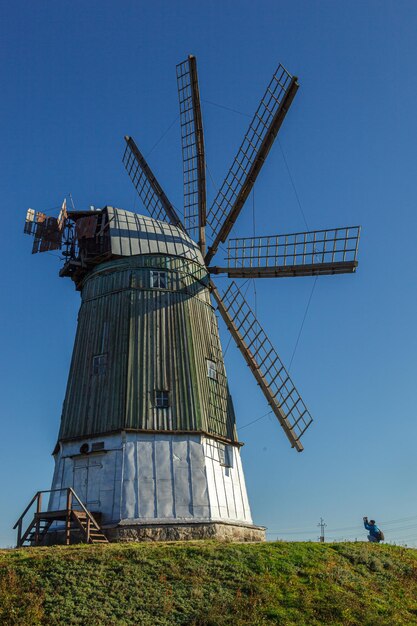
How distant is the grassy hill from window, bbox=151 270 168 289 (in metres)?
9.67

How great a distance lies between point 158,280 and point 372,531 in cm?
1154

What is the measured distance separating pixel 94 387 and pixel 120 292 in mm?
3611

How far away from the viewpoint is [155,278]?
24812mm

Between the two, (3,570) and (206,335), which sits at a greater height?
(206,335)

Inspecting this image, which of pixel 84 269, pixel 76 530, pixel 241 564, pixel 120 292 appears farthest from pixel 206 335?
pixel 241 564

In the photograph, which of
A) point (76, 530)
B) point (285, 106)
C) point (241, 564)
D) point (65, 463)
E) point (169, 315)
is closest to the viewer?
point (241, 564)

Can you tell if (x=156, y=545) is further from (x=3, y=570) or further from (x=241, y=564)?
(x=3, y=570)

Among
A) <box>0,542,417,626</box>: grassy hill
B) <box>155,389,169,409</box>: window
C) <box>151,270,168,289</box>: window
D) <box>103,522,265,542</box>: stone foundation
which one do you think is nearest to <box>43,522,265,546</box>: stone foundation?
<box>103,522,265,542</box>: stone foundation

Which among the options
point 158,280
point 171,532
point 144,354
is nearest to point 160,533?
point 171,532

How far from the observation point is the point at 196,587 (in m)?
14.9

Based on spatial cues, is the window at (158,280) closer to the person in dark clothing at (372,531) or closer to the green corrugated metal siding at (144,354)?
the green corrugated metal siding at (144,354)

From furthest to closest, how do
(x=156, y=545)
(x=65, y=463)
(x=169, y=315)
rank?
(x=169, y=315)
(x=65, y=463)
(x=156, y=545)

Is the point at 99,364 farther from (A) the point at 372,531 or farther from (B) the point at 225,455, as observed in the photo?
(A) the point at 372,531

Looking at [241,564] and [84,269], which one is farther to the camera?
[84,269]
